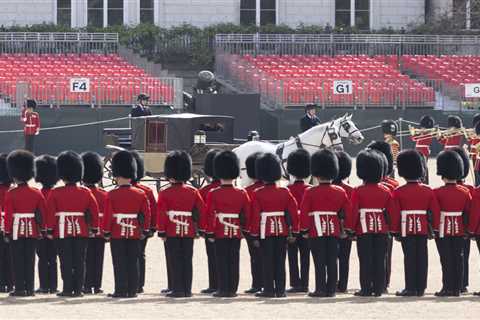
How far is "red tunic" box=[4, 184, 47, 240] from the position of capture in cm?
1425

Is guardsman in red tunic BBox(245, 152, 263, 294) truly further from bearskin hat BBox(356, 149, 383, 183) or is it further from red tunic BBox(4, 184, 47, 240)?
red tunic BBox(4, 184, 47, 240)

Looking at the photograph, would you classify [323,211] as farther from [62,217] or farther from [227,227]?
[62,217]

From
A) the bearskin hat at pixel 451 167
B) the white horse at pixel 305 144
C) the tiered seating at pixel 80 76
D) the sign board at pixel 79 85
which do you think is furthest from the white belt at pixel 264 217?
the tiered seating at pixel 80 76

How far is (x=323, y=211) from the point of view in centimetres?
1417

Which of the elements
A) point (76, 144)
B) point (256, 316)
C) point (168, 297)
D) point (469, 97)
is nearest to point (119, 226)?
Answer: point (168, 297)

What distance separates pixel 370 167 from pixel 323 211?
0.69 m

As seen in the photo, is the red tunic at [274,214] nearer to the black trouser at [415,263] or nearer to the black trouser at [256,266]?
the black trouser at [256,266]

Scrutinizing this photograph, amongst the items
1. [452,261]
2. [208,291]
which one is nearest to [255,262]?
[208,291]

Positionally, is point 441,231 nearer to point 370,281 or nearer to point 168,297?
point 370,281

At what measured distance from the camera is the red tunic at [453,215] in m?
14.3

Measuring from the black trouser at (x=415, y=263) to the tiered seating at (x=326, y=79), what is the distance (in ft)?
73.3

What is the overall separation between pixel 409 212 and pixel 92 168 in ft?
10.4

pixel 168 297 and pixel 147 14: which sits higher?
pixel 147 14

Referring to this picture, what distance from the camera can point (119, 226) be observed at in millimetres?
14188
